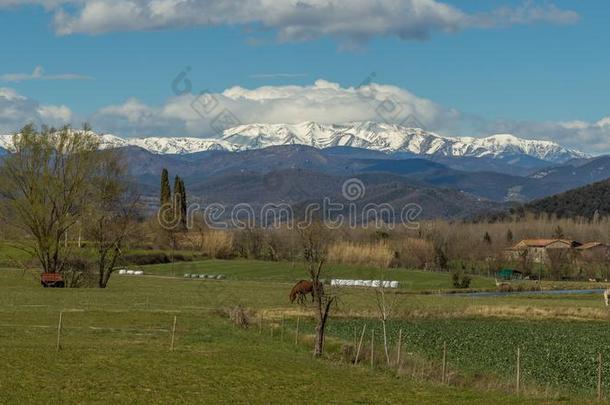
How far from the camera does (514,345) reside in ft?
167

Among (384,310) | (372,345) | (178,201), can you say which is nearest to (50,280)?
(384,310)

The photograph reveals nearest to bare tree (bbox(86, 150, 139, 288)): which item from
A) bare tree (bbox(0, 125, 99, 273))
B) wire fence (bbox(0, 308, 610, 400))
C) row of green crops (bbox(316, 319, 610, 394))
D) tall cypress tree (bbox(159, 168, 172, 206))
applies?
bare tree (bbox(0, 125, 99, 273))

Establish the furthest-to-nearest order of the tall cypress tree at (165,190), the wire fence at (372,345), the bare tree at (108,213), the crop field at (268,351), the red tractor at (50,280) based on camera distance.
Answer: the tall cypress tree at (165,190) → the bare tree at (108,213) → the red tractor at (50,280) → the wire fence at (372,345) → the crop field at (268,351)

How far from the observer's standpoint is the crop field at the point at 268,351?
28.4 meters

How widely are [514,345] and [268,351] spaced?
17.5 meters

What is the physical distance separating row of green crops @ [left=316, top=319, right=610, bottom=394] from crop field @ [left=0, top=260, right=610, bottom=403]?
99 millimetres

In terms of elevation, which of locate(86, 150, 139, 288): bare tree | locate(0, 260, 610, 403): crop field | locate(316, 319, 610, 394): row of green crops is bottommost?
locate(316, 319, 610, 394): row of green crops

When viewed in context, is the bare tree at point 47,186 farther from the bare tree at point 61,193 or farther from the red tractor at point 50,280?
the red tractor at point 50,280

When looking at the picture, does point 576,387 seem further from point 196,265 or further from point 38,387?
point 196,265

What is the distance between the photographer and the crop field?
1119 inches

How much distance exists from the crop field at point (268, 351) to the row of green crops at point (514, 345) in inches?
3.9

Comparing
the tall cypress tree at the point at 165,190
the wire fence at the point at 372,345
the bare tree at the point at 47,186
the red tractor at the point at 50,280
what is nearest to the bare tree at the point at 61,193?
the bare tree at the point at 47,186

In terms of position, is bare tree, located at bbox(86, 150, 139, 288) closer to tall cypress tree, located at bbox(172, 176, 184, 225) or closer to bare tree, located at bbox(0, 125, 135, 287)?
bare tree, located at bbox(0, 125, 135, 287)

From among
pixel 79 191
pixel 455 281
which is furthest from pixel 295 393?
pixel 455 281
